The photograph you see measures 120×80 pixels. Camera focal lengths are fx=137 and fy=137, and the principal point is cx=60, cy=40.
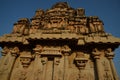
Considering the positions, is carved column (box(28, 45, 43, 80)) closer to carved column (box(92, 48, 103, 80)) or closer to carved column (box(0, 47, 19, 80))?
carved column (box(0, 47, 19, 80))

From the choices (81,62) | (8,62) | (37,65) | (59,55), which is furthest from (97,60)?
(8,62)

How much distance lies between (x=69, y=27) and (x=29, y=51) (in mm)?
5645

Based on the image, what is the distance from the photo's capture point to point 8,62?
13.1 metres

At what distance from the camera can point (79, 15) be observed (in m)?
17.8

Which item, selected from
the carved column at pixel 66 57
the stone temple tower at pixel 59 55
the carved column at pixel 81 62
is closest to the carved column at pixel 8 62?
the stone temple tower at pixel 59 55

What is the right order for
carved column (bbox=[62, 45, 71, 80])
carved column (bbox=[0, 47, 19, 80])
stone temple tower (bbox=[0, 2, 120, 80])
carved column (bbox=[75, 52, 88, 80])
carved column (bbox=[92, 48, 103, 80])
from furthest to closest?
carved column (bbox=[75, 52, 88, 80]) → carved column (bbox=[0, 47, 19, 80]) → stone temple tower (bbox=[0, 2, 120, 80]) → carved column (bbox=[62, 45, 71, 80]) → carved column (bbox=[92, 48, 103, 80])

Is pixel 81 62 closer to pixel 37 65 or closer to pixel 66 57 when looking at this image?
pixel 66 57

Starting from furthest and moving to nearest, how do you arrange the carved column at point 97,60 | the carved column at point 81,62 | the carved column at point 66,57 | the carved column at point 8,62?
the carved column at point 81,62 < the carved column at point 8,62 < the carved column at point 66,57 < the carved column at point 97,60

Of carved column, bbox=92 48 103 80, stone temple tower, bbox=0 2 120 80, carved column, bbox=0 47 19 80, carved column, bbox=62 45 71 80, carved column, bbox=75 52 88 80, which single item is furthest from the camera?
carved column, bbox=75 52 88 80

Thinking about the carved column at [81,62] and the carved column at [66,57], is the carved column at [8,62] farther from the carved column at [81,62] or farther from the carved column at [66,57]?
the carved column at [81,62]

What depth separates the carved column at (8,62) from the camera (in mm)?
12219

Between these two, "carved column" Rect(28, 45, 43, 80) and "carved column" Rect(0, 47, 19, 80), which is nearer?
"carved column" Rect(28, 45, 43, 80)

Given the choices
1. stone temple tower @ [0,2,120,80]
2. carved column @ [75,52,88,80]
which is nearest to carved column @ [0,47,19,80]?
stone temple tower @ [0,2,120,80]

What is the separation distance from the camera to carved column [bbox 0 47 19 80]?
12219 millimetres
